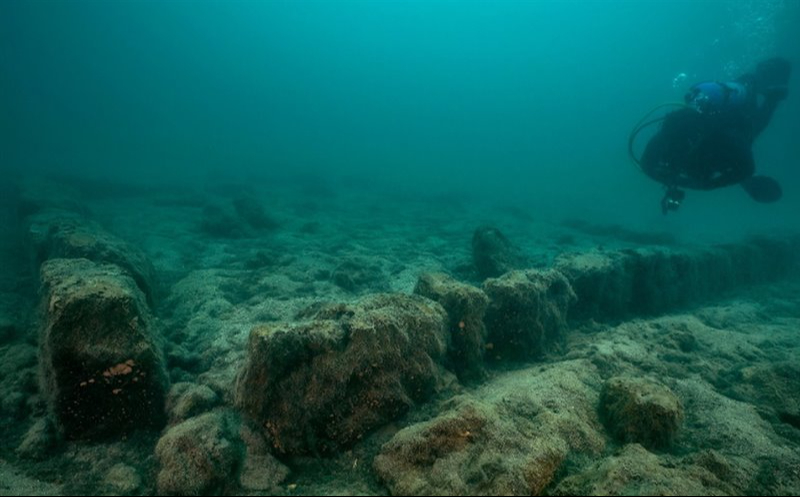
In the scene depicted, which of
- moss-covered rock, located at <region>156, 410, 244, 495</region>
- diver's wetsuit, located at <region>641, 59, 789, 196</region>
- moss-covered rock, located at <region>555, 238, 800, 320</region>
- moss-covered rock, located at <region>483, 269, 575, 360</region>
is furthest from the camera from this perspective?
diver's wetsuit, located at <region>641, 59, 789, 196</region>

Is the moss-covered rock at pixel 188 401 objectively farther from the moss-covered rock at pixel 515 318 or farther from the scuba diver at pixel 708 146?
the scuba diver at pixel 708 146

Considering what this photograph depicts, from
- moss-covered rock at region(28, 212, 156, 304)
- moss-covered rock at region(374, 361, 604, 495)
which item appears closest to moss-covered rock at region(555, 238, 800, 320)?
moss-covered rock at region(374, 361, 604, 495)

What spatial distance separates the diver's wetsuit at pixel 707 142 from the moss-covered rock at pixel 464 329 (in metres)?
7.59

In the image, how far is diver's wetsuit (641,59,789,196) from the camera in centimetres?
813

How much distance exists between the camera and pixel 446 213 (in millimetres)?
19906

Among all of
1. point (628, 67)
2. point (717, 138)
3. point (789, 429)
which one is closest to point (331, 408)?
point (789, 429)

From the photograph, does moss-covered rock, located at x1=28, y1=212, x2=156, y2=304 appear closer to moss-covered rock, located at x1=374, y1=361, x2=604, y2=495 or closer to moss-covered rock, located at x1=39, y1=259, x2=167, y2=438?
moss-covered rock, located at x1=39, y1=259, x2=167, y2=438

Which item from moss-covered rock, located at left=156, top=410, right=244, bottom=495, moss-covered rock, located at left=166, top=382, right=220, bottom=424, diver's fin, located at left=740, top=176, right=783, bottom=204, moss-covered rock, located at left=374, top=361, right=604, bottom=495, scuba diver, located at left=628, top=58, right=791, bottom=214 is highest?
scuba diver, located at left=628, top=58, right=791, bottom=214

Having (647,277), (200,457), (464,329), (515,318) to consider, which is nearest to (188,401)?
(200,457)

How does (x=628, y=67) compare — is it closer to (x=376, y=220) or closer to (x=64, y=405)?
(x=376, y=220)

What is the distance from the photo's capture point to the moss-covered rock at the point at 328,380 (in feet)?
9.43

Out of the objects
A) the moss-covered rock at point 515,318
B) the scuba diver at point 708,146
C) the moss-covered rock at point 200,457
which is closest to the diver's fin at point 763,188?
the scuba diver at point 708,146

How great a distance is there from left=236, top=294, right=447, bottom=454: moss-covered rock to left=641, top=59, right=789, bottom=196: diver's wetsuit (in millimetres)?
8911

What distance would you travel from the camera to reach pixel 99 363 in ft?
9.97
